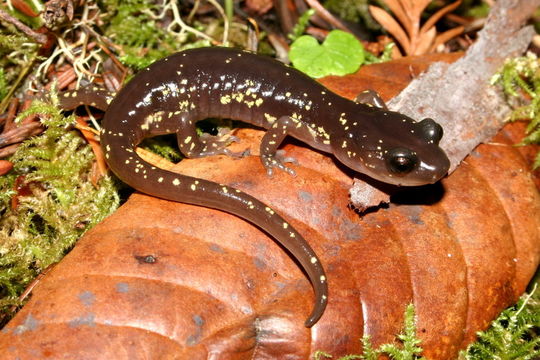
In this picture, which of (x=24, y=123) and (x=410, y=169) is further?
(x=24, y=123)

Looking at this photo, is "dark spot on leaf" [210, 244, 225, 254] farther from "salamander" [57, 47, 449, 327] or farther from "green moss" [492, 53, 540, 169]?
"green moss" [492, 53, 540, 169]

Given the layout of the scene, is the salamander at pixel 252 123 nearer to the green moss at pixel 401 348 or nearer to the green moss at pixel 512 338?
the green moss at pixel 401 348

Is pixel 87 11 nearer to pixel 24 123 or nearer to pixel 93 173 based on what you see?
pixel 24 123

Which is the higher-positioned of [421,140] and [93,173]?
[421,140]

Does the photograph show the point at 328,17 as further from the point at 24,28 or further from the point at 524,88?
the point at 24,28

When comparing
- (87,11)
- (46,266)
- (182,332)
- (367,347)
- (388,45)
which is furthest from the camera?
(388,45)

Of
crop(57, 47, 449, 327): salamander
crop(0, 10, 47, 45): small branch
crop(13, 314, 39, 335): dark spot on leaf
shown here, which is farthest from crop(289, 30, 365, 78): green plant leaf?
crop(13, 314, 39, 335): dark spot on leaf

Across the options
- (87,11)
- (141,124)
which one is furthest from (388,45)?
(87,11)

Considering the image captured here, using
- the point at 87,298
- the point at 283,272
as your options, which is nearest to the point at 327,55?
the point at 283,272
